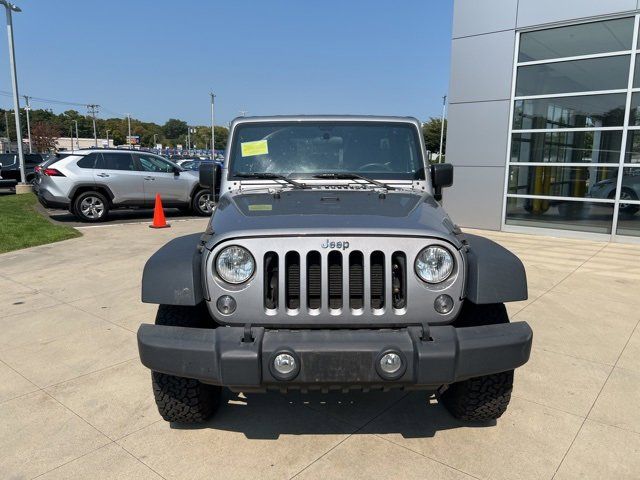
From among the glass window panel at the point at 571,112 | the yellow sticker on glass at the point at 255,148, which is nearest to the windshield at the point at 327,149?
the yellow sticker on glass at the point at 255,148

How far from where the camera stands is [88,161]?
1123cm

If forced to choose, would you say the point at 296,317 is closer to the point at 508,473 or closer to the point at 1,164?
the point at 508,473

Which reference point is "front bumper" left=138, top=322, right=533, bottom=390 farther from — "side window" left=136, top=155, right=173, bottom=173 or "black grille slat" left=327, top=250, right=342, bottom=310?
"side window" left=136, top=155, right=173, bottom=173

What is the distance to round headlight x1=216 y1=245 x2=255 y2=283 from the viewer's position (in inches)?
91.7

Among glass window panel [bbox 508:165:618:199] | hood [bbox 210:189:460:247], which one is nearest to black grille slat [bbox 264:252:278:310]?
hood [bbox 210:189:460:247]

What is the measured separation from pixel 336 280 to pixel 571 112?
30.9 ft

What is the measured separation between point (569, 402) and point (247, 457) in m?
2.14

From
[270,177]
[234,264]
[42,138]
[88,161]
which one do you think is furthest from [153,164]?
[42,138]

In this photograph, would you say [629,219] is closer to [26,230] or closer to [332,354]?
[332,354]

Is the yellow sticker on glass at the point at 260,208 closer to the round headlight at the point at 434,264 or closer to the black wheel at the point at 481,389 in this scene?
the round headlight at the point at 434,264

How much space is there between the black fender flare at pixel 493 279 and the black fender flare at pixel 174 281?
138 cm

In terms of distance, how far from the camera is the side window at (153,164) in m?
11.9

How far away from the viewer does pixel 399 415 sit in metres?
2.99

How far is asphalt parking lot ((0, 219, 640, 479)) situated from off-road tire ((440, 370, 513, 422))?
0.12 meters
